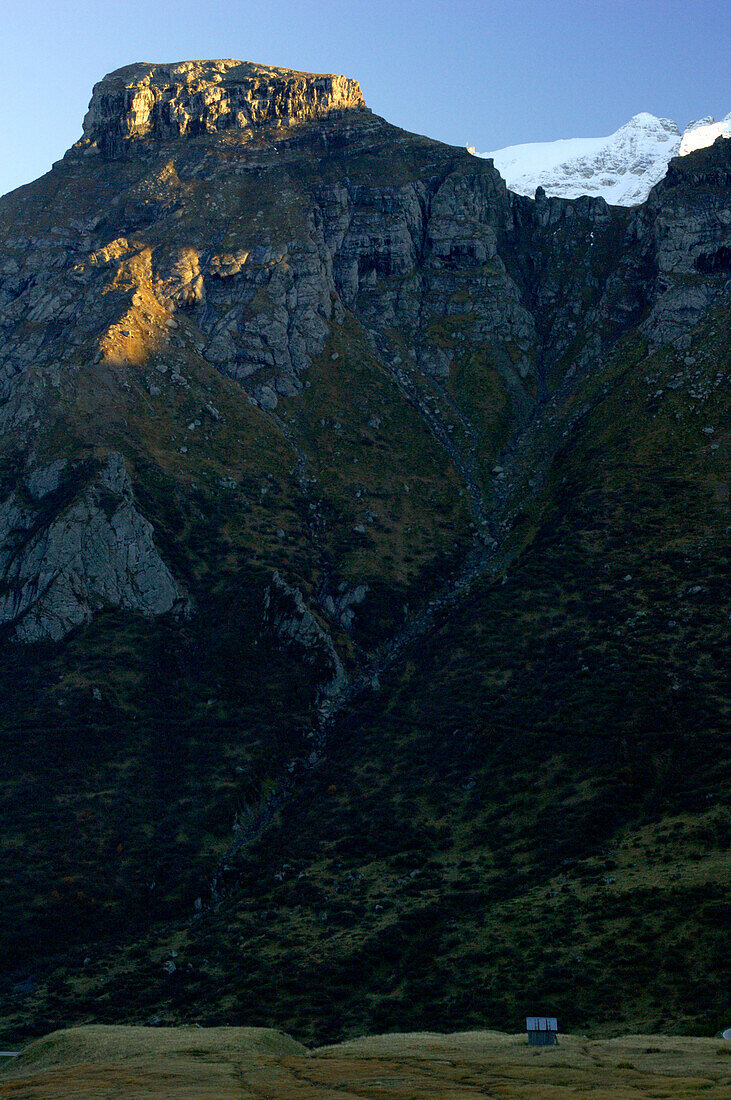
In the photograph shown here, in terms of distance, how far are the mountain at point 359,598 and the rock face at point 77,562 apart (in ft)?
1.60

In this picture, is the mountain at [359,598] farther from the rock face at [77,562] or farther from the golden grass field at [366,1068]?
the golden grass field at [366,1068]

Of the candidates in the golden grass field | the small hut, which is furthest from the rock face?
the small hut

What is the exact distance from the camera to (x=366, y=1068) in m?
32.2

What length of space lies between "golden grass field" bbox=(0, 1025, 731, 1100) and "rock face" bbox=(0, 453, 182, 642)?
75262 millimetres

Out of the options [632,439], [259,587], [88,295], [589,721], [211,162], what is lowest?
[589,721]

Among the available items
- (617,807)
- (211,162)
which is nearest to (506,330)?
(211,162)

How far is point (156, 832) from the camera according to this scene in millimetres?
87812

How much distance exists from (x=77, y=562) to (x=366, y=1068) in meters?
94.5

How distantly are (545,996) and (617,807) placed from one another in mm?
27254

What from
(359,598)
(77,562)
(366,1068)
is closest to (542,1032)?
(366,1068)

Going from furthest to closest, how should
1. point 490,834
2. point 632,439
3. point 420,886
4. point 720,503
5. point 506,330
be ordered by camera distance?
point 506,330, point 632,439, point 720,503, point 490,834, point 420,886

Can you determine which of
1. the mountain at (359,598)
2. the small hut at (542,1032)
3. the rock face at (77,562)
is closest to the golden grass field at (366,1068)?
the small hut at (542,1032)

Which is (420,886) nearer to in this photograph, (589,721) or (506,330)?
(589,721)

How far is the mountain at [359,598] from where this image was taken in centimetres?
6544
